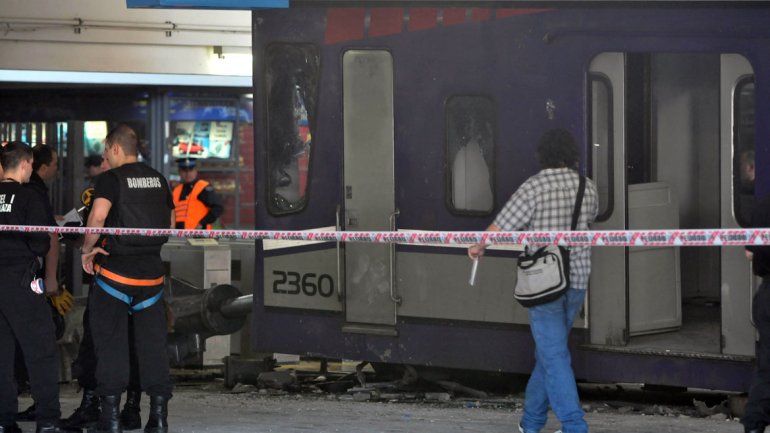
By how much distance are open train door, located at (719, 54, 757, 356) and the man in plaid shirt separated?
3.97ft

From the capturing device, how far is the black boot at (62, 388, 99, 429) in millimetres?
8180

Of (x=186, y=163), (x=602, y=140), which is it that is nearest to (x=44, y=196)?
(x=602, y=140)

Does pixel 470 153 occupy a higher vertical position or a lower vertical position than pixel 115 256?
higher

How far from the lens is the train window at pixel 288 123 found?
963 centimetres

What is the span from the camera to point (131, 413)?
8.12 m

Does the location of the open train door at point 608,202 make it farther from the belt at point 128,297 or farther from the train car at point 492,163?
the belt at point 128,297

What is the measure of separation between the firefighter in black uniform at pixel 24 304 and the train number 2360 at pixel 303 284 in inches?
86.7

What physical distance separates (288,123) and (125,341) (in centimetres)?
Result: 257

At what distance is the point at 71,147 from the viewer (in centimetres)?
1788

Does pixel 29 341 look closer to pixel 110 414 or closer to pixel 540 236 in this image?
pixel 110 414

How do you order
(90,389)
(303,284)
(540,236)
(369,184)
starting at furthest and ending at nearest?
(303,284) < (369,184) < (90,389) < (540,236)

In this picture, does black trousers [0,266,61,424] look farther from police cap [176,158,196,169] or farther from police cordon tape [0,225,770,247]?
police cap [176,158,196,169]

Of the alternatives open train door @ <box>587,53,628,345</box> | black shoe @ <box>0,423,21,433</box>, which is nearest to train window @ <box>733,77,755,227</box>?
open train door @ <box>587,53,628,345</box>

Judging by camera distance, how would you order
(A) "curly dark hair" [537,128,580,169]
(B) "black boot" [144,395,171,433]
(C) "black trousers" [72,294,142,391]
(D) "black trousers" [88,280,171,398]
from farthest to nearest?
1. (C) "black trousers" [72,294,142,391]
2. (B) "black boot" [144,395,171,433]
3. (D) "black trousers" [88,280,171,398]
4. (A) "curly dark hair" [537,128,580,169]
